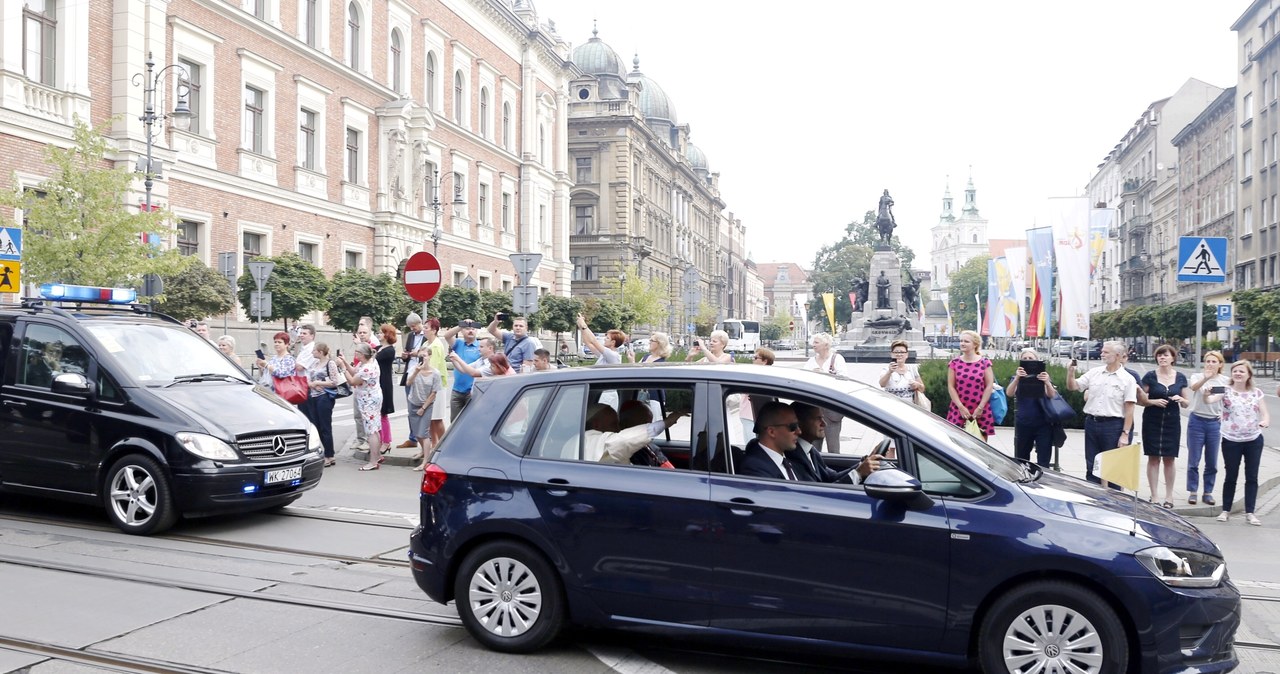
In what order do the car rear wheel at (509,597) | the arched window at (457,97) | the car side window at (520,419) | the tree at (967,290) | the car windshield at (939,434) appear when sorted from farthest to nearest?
1. the tree at (967,290)
2. the arched window at (457,97)
3. the car side window at (520,419)
4. the car rear wheel at (509,597)
5. the car windshield at (939,434)

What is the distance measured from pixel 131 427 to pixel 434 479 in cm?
411

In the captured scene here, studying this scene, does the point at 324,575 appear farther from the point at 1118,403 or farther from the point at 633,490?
the point at 1118,403

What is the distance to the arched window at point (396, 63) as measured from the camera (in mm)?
45000

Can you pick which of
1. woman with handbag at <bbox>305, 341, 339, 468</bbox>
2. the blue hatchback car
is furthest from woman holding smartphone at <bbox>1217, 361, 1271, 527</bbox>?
woman with handbag at <bbox>305, 341, 339, 468</bbox>

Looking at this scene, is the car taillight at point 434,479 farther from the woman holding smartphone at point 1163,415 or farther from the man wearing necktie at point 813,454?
the woman holding smartphone at point 1163,415

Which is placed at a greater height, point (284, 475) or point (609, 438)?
point (609, 438)

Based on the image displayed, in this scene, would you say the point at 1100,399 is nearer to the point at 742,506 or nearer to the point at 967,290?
the point at 742,506

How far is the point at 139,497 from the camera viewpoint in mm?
8289

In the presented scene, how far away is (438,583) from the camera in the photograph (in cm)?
557

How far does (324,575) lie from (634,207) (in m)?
78.3

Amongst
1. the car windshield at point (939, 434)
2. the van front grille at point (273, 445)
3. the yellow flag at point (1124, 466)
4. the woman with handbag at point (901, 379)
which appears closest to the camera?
the car windshield at point (939, 434)

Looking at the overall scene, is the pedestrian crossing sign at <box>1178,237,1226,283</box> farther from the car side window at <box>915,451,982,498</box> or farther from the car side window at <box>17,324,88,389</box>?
the car side window at <box>17,324,88,389</box>

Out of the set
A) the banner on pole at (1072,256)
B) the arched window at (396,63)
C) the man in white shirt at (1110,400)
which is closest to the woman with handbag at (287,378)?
the man in white shirt at (1110,400)

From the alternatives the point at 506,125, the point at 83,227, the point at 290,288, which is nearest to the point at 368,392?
the point at 83,227
